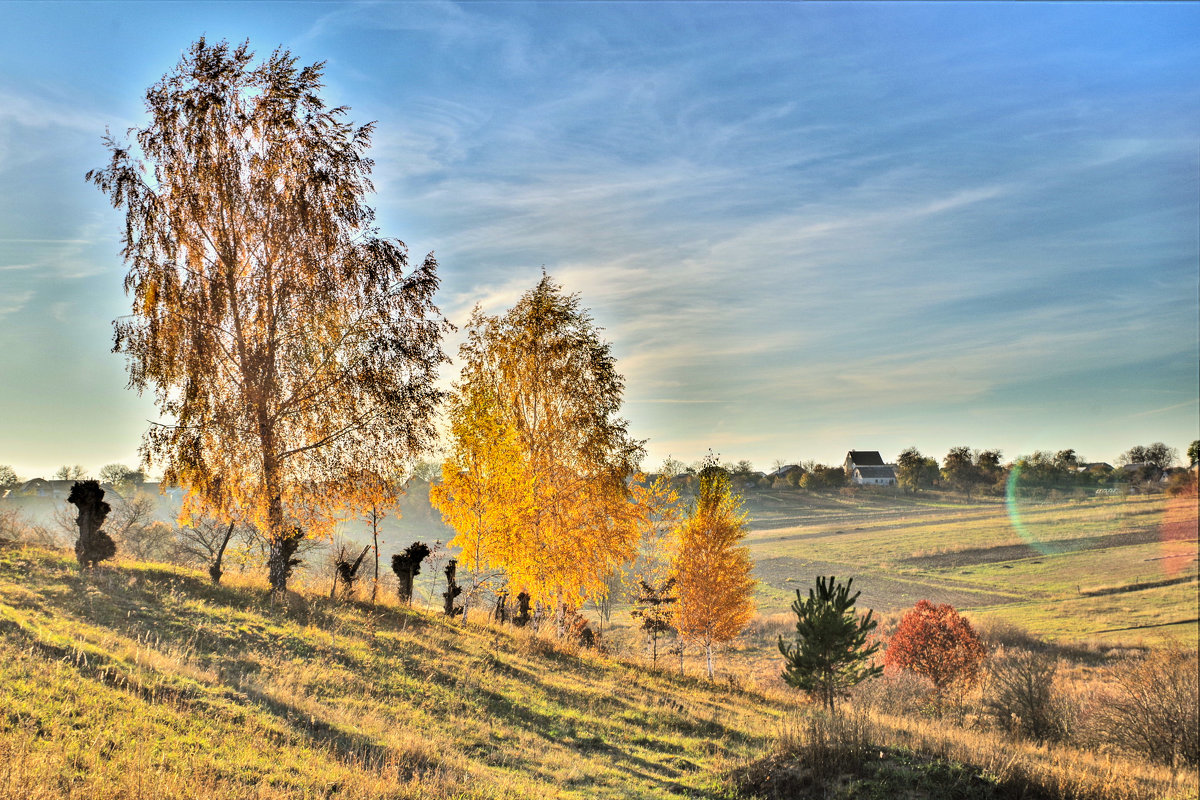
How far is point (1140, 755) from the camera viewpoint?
22.5 meters

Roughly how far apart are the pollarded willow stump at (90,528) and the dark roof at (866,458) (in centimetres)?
17034

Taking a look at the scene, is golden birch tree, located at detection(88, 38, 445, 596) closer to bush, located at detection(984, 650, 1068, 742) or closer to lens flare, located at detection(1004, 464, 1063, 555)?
bush, located at detection(984, 650, 1068, 742)

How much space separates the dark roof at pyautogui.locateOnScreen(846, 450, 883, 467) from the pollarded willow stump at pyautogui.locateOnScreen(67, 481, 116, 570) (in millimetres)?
170337

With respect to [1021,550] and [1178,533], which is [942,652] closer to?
[1021,550]

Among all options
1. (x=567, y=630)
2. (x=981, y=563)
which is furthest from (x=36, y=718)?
(x=981, y=563)

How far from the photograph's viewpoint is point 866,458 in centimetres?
17162

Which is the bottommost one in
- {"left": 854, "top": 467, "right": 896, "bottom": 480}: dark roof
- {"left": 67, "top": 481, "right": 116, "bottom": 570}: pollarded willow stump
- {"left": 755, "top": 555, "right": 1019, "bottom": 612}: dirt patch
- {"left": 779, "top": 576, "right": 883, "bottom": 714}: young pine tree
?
{"left": 755, "top": 555, "right": 1019, "bottom": 612}: dirt patch

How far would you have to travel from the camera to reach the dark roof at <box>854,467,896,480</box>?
16425 cm

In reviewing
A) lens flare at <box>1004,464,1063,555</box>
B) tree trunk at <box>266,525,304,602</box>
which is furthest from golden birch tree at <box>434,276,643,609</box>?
lens flare at <box>1004,464,1063,555</box>

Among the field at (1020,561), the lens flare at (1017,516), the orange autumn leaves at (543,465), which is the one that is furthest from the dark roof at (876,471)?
the orange autumn leaves at (543,465)

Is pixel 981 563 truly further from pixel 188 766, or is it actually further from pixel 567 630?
pixel 188 766

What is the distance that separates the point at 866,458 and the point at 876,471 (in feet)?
20.8

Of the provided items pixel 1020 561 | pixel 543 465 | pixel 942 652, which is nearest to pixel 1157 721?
pixel 942 652

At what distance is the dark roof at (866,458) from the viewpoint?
170 meters
